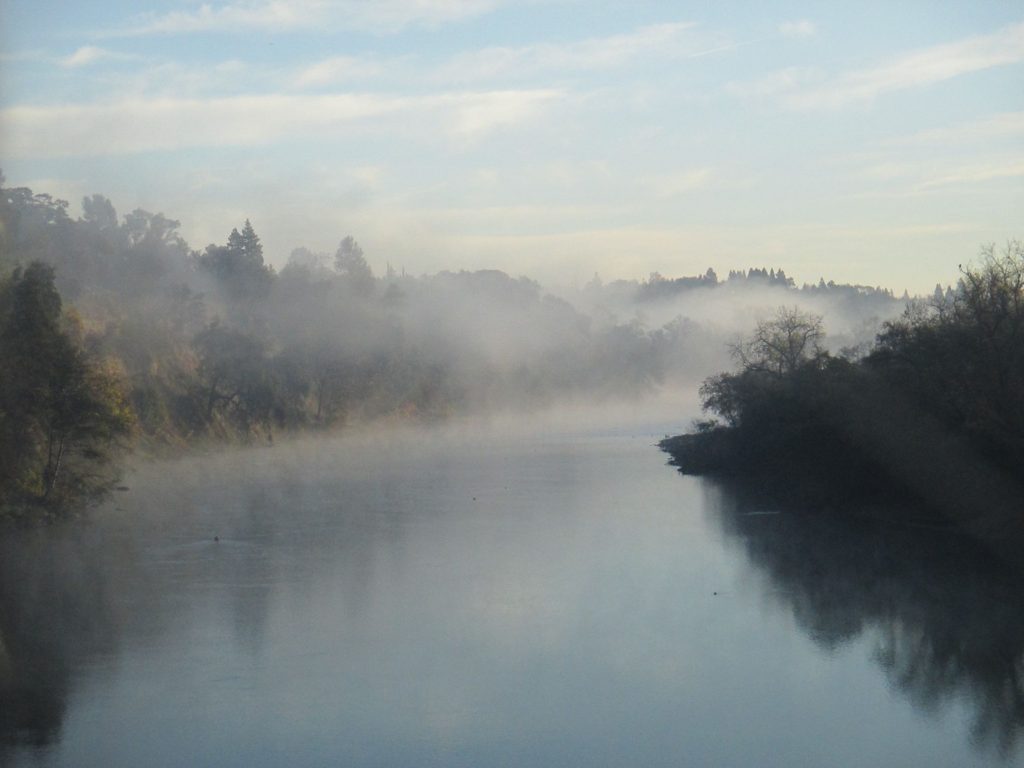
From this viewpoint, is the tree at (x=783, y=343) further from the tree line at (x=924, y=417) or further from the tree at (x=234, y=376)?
the tree at (x=234, y=376)

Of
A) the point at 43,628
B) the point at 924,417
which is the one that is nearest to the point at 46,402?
the point at 43,628

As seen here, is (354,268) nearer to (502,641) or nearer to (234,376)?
(234,376)

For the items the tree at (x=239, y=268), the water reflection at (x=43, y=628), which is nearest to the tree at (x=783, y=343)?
the water reflection at (x=43, y=628)

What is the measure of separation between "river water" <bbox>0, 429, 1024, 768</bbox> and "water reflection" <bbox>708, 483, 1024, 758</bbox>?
75 millimetres

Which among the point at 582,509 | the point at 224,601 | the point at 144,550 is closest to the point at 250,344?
the point at 582,509

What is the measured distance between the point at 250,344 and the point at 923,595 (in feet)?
172

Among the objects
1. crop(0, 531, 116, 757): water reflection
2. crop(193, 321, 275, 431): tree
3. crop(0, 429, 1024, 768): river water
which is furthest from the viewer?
crop(193, 321, 275, 431): tree

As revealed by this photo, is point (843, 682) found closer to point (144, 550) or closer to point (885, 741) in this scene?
point (885, 741)

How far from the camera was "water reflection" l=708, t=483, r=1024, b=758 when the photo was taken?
629 inches

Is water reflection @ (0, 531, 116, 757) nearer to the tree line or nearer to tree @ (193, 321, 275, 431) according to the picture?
the tree line

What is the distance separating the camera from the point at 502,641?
751 inches

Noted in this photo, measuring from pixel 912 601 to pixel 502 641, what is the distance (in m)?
8.48

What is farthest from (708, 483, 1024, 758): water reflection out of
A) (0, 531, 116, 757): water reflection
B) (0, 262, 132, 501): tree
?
(0, 262, 132, 501): tree

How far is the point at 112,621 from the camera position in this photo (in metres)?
20.7
